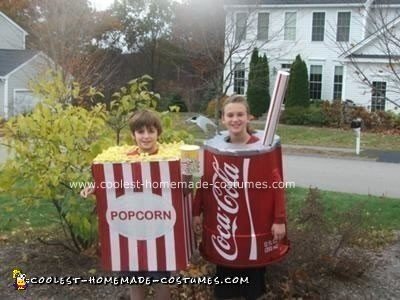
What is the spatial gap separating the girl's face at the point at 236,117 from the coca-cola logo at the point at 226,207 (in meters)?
0.24

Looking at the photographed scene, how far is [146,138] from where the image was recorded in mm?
3729

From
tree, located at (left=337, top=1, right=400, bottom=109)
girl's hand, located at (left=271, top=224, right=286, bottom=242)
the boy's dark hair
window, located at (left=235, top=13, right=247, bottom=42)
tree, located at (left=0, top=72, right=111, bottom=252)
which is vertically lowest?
girl's hand, located at (left=271, top=224, right=286, bottom=242)

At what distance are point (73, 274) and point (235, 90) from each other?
25466 mm

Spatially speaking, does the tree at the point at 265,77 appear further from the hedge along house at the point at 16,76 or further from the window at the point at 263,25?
the hedge along house at the point at 16,76

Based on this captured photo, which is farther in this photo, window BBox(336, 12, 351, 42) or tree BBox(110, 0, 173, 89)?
tree BBox(110, 0, 173, 89)

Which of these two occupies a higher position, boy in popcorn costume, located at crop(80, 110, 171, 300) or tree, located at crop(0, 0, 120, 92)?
tree, located at crop(0, 0, 120, 92)

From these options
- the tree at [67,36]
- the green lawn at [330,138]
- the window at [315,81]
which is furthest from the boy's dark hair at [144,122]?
the window at [315,81]

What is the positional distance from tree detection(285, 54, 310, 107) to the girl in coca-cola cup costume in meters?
21.7

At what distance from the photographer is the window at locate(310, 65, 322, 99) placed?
28656mm

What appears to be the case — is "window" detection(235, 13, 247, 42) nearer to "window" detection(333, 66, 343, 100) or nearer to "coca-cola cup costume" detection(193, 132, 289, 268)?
"window" detection(333, 66, 343, 100)

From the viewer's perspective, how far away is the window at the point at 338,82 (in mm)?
28062

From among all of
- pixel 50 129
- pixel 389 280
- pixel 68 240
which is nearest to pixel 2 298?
pixel 68 240

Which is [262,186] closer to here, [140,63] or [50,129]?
[50,129]

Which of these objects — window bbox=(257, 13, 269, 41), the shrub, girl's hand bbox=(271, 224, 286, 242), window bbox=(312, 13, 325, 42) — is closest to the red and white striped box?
girl's hand bbox=(271, 224, 286, 242)
